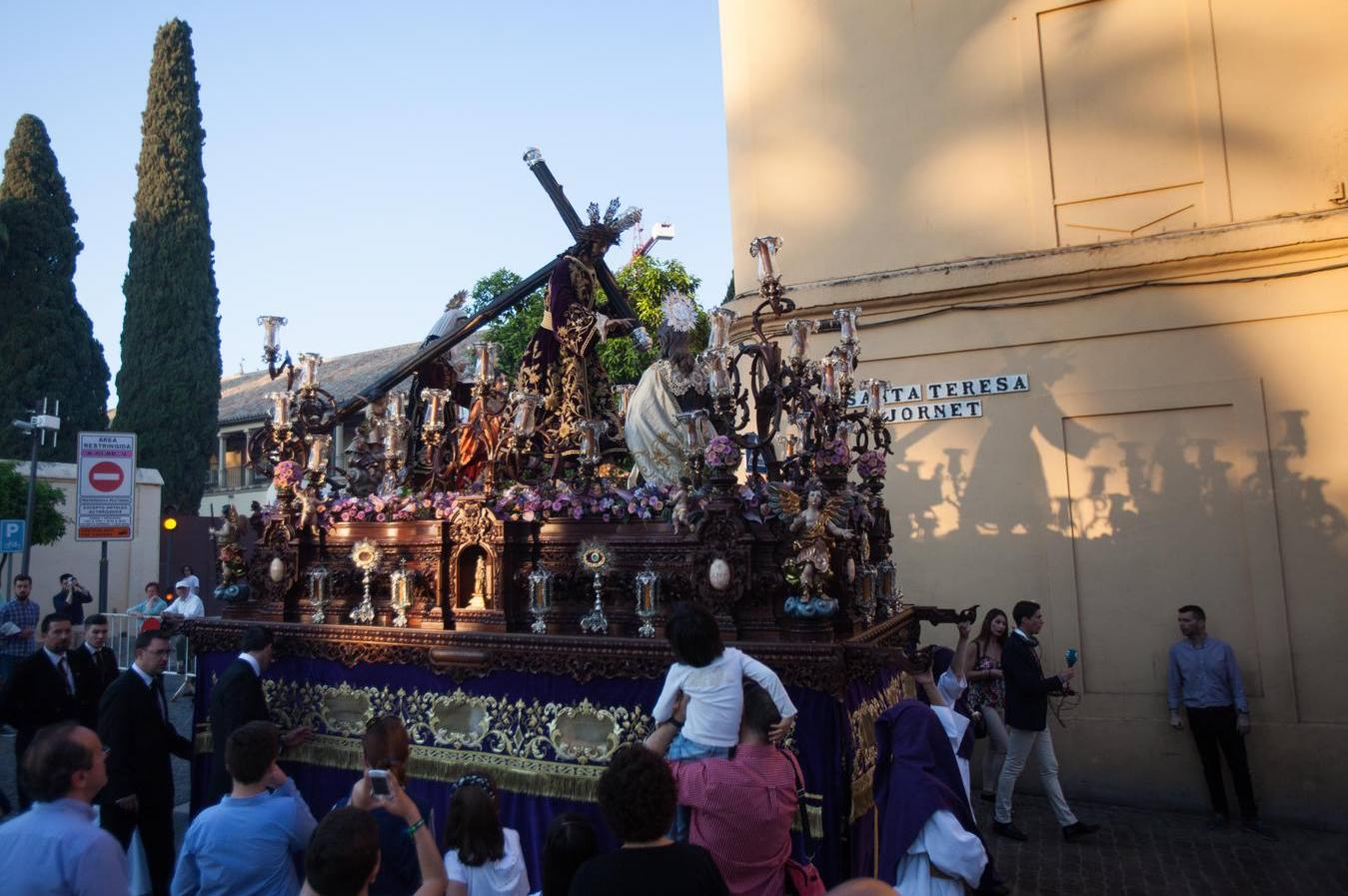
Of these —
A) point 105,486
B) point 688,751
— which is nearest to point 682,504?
point 688,751

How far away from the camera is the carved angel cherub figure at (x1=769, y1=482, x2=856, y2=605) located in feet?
16.7

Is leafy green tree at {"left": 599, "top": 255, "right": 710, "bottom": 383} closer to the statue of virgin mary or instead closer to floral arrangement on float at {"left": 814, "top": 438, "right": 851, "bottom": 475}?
the statue of virgin mary

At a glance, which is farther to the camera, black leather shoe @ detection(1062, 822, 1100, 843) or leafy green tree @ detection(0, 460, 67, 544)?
leafy green tree @ detection(0, 460, 67, 544)

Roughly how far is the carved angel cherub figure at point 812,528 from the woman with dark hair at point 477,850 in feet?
7.09

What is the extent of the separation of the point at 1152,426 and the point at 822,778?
492 centimetres

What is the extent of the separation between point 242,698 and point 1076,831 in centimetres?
597

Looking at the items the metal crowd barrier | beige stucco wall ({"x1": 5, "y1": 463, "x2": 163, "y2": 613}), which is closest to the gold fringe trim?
the metal crowd barrier

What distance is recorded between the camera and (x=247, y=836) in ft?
10.6

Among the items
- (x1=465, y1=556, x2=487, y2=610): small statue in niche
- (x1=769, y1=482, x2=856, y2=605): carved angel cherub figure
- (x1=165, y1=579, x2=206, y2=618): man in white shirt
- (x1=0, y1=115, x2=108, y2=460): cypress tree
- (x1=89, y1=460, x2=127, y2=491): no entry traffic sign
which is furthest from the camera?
(x1=0, y1=115, x2=108, y2=460): cypress tree

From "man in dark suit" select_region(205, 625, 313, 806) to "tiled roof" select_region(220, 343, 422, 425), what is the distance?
2420 cm

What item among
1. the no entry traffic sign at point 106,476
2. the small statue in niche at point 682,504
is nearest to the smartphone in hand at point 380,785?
the small statue in niche at point 682,504

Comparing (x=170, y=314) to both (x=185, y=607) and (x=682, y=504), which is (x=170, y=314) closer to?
(x=185, y=607)

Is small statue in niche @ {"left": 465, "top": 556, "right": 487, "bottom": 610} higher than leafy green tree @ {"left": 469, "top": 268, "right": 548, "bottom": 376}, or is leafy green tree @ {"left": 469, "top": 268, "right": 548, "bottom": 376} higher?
leafy green tree @ {"left": 469, "top": 268, "right": 548, "bottom": 376}

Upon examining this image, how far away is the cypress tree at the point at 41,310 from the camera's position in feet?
75.9
